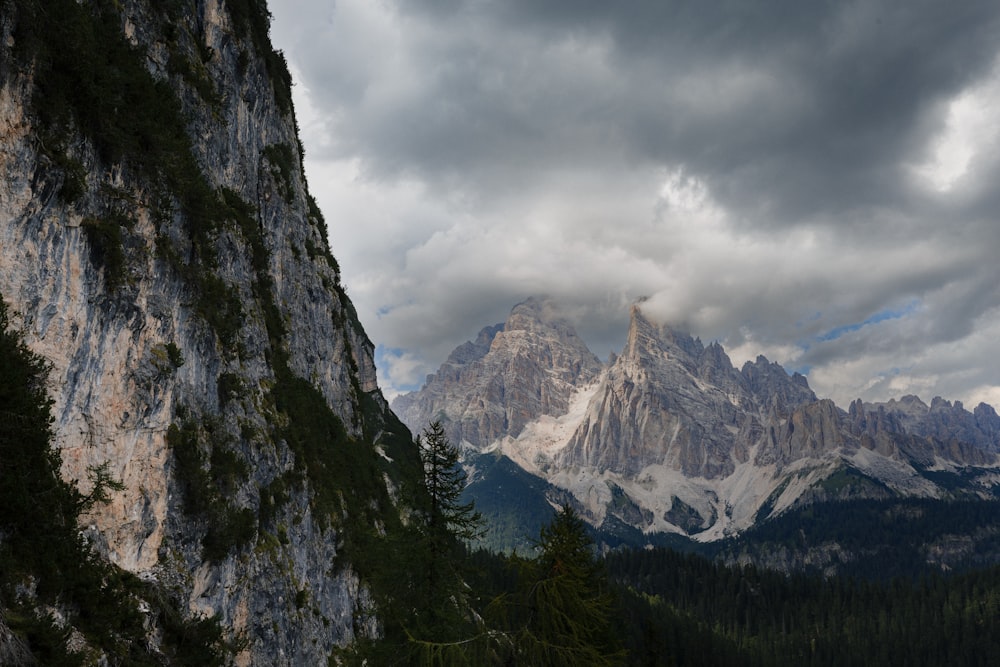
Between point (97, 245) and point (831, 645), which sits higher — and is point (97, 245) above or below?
above

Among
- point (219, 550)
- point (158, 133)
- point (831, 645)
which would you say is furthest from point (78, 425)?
point (831, 645)

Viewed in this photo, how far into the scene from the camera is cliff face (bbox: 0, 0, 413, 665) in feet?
65.2

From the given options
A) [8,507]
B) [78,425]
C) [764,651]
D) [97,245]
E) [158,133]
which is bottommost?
[764,651]

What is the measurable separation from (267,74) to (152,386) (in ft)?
123

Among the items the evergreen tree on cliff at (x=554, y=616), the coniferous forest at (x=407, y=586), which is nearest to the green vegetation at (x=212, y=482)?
the coniferous forest at (x=407, y=586)

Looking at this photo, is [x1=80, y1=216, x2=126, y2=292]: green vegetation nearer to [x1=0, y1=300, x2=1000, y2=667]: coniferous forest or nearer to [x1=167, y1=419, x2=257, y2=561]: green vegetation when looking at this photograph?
[x1=0, y1=300, x2=1000, y2=667]: coniferous forest

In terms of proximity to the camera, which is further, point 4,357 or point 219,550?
point 219,550

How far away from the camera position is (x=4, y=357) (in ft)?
55.3

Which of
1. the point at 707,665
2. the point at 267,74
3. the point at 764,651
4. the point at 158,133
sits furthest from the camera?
the point at 764,651

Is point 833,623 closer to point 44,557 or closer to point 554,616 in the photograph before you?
point 554,616

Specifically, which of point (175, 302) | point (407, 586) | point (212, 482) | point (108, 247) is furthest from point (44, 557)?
point (175, 302)

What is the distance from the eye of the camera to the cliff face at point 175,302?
19859 millimetres

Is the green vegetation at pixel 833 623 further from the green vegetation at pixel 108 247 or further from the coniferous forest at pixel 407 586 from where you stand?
the green vegetation at pixel 108 247

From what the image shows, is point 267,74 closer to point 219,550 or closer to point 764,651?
point 219,550
